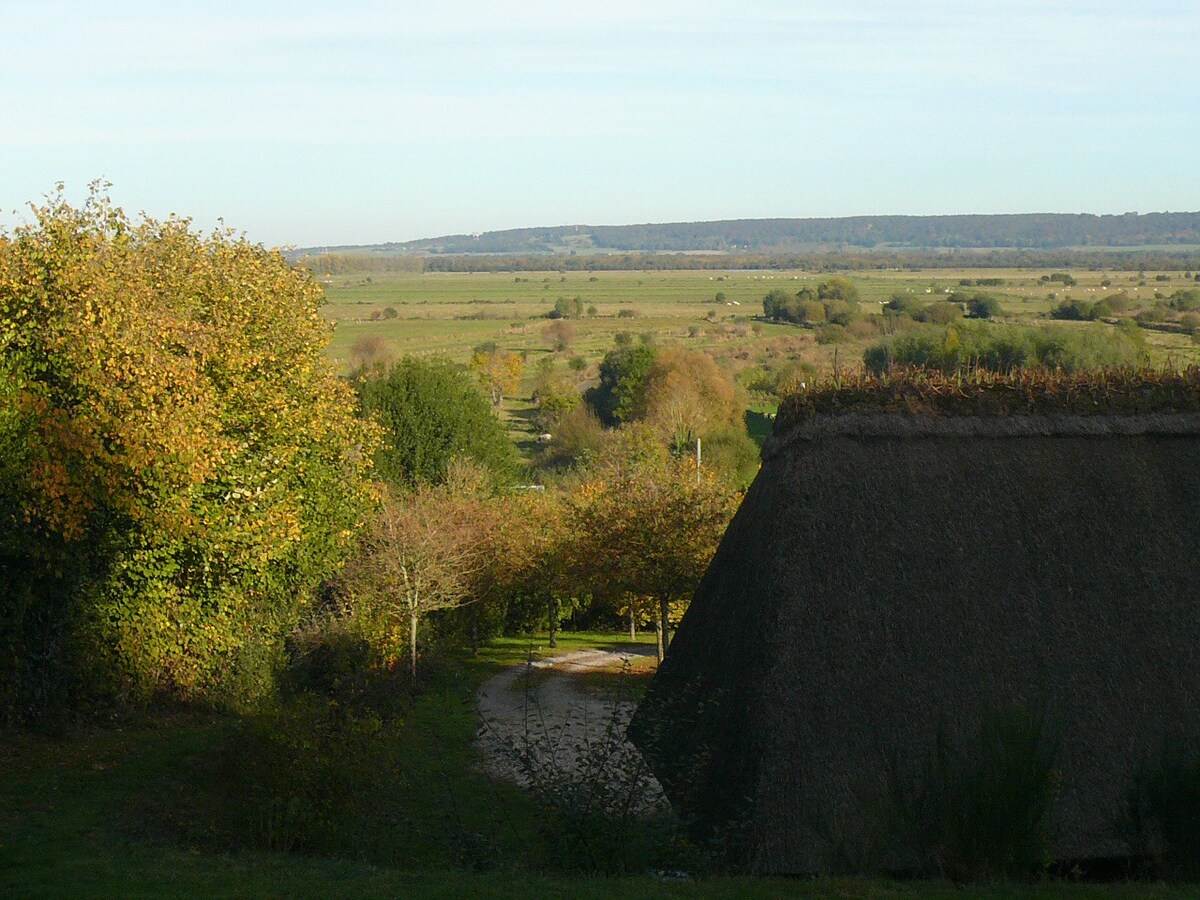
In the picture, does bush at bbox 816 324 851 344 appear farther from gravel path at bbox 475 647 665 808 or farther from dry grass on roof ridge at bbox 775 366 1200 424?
dry grass on roof ridge at bbox 775 366 1200 424

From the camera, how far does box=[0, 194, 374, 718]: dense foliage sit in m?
17.6

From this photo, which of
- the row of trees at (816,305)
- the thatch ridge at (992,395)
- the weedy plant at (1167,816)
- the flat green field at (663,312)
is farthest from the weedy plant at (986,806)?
the row of trees at (816,305)

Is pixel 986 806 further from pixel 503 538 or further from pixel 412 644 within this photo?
pixel 503 538

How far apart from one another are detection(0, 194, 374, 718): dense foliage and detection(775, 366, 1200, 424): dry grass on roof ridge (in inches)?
396

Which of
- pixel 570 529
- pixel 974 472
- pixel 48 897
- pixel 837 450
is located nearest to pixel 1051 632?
pixel 974 472

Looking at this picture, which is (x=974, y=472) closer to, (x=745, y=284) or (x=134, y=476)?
(x=134, y=476)

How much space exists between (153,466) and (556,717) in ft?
34.6

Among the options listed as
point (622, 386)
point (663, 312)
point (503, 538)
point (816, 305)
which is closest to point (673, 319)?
point (663, 312)

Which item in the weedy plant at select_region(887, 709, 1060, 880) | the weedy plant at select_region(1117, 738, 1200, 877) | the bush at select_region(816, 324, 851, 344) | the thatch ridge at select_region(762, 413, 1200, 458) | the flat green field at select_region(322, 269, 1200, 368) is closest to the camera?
the weedy plant at select_region(887, 709, 1060, 880)

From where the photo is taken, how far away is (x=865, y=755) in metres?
11.1

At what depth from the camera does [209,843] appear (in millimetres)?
13430

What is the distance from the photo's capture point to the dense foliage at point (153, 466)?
1761 cm

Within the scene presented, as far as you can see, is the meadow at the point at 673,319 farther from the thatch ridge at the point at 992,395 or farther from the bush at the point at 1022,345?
the thatch ridge at the point at 992,395

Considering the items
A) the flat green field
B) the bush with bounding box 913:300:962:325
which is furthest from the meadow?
the bush with bounding box 913:300:962:325
